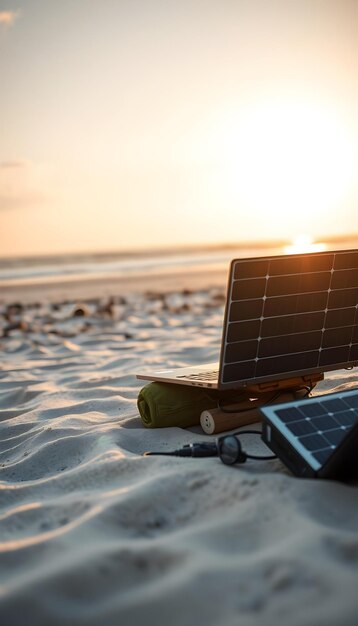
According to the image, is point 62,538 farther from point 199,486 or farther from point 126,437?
point 126,437

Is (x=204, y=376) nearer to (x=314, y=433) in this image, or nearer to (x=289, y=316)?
(x=289, y=316)

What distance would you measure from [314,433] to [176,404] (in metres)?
1.04

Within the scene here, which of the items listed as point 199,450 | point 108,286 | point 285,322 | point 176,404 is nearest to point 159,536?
point 199,450

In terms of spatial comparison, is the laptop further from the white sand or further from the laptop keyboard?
the white sand

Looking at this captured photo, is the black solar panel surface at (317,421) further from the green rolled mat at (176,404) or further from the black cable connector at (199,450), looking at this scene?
the green rolled mat at (176,404)

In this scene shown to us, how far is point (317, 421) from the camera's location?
2.59 m

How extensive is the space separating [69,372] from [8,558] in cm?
352

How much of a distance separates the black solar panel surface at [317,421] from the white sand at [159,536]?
0.52 feet

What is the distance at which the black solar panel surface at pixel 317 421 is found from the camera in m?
2.48

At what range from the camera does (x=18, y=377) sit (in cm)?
539

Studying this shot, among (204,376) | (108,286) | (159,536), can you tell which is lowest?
(108,286)

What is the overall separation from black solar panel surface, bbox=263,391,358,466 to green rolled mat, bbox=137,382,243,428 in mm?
797

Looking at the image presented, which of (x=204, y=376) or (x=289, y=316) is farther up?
(x=289, y=316)

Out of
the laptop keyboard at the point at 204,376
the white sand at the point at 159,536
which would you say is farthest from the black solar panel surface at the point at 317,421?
the laptop keyboard at the point at 204,376
